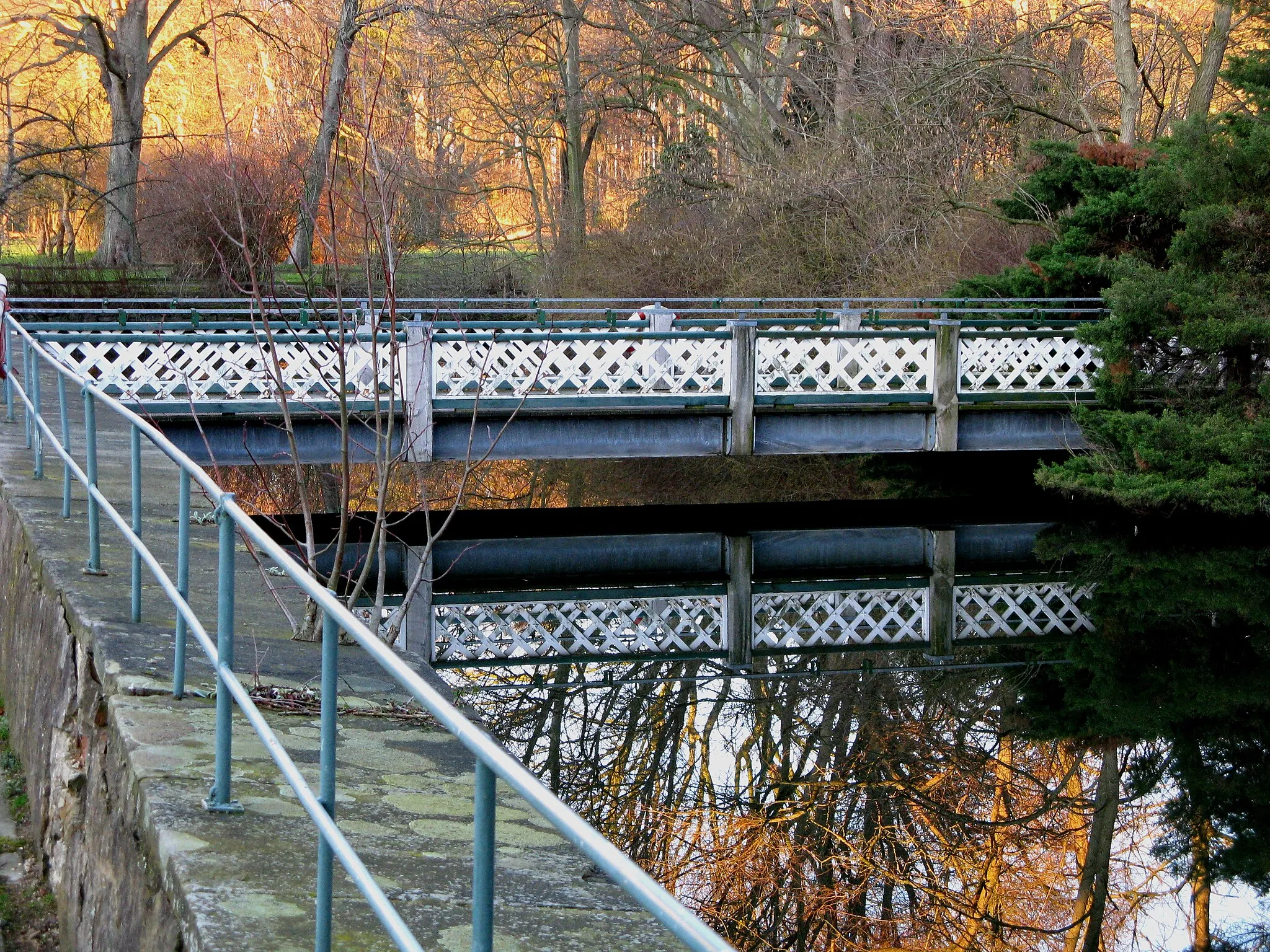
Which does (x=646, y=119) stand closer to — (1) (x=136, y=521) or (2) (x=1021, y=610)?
(2) (x=1021, y=610)

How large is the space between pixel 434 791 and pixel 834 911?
331 cm

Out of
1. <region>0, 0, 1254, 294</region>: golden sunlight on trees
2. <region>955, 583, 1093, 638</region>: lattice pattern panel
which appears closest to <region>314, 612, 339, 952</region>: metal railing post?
<region>955, 583, 1093, 638</region>: lattice pattern panel

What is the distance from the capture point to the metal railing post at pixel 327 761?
2.63 m

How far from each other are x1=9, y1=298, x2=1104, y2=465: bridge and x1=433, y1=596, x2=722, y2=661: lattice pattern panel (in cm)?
252

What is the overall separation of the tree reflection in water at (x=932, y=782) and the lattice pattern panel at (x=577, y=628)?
0.50 meters

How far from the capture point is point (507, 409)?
51.9ft

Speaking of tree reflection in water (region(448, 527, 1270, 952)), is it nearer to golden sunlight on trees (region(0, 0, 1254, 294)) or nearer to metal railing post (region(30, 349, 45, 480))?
metal railing post (region(30, 349, 45, 480))

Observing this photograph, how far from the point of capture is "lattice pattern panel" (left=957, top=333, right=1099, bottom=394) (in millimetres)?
17344

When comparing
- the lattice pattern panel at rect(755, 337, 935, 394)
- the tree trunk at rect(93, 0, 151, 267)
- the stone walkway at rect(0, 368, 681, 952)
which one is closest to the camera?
the stone walkway at rect(0, 368, 681, 952)

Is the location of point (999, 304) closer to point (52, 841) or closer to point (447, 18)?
point (447, 18)

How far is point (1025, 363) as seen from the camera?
58.0ft

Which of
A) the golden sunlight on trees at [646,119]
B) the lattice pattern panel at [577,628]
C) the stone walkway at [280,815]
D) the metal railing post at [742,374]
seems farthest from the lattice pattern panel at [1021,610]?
the stone walkway at [280,815]

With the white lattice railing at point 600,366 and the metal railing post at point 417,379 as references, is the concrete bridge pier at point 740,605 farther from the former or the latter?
the metal railing post at point 417,379

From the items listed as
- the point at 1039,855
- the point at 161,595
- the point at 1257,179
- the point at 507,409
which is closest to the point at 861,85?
the point at 1257,179
